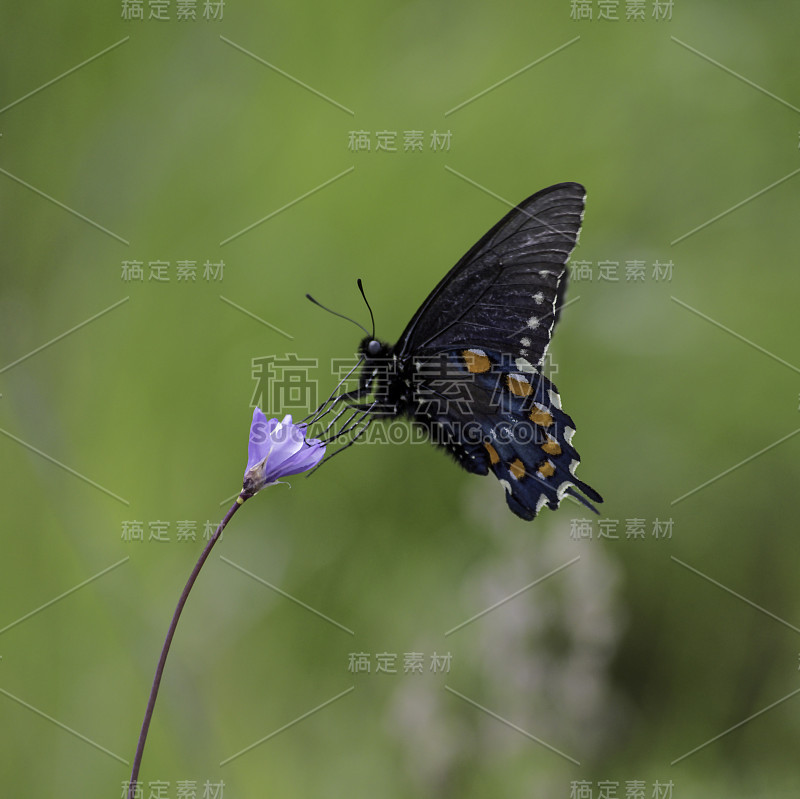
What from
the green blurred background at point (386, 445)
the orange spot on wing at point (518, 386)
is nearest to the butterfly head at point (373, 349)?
the orange spot on wing at point (518, 386)

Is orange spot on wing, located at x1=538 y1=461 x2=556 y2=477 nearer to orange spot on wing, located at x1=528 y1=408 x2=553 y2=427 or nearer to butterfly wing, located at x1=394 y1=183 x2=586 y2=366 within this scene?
orange spot on wing, located at x1=528 y1=408 x2=553 y2=427

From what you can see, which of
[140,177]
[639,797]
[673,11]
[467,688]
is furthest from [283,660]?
[673,11]

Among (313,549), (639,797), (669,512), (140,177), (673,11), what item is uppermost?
(673,11)

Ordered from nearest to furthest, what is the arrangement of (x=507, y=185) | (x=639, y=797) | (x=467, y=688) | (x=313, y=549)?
(x=639, y=797), (x=467, y=688), (x=313, y=549), (x=507, y=185)

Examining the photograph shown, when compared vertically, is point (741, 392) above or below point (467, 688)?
above

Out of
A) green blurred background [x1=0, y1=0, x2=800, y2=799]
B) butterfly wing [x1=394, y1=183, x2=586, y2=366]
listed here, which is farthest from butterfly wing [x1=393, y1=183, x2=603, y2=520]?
green blurred background [x1=0, y1=0, x2=800, y2=799]

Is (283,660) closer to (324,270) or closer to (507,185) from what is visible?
(324,270)
